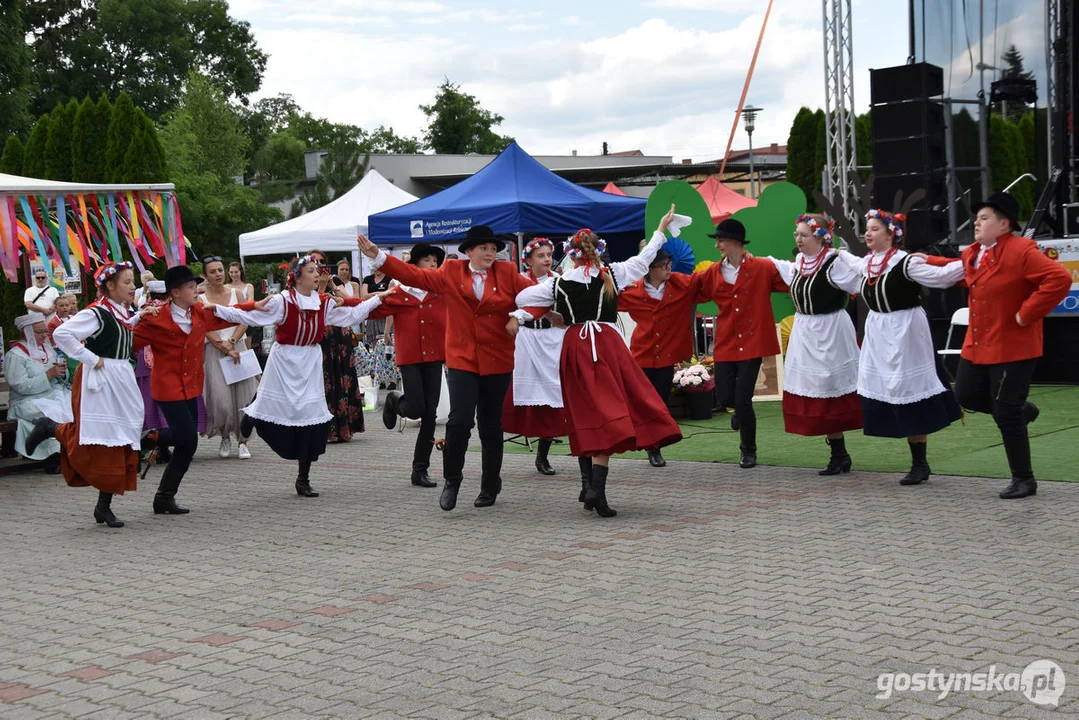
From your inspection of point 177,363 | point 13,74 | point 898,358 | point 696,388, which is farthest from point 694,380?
point 13,74

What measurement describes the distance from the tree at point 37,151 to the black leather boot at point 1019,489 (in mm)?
14185

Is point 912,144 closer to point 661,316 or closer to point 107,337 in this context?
point 661,316

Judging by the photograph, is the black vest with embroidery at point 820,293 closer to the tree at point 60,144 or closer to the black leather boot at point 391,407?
the black leather boot at point 391,407

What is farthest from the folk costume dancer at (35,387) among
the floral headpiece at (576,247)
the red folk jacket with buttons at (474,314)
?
the floral headpiece at (576,247)

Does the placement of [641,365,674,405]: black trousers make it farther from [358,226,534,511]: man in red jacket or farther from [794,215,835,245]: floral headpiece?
[358,226,534,511]: man in red jacket

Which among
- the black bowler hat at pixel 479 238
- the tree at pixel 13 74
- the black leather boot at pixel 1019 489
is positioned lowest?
the black leather boot at pixel 1019 489

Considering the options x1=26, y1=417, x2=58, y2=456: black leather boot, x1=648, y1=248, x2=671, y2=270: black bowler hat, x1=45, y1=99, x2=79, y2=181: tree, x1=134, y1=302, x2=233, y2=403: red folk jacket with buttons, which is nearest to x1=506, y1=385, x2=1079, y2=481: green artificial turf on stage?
x1=648, y1=248, x2=671, y2=270: black bowler hat

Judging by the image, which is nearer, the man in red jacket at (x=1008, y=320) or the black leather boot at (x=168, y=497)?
the man in red jacket at (x=1008, y=320)

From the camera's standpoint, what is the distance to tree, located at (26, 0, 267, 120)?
54.7 meters

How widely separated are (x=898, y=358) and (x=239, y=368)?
6661 mm

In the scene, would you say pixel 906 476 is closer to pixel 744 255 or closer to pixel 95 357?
pixel 744 255

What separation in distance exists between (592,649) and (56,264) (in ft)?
36.5

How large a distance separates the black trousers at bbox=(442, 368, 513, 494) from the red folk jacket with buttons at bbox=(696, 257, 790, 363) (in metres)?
2.24

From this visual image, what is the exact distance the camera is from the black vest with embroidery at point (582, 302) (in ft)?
25.6
